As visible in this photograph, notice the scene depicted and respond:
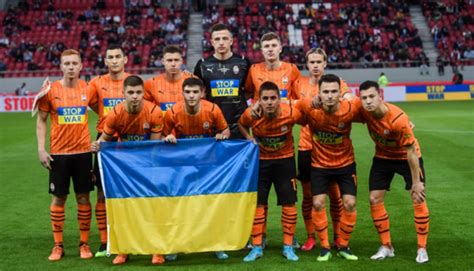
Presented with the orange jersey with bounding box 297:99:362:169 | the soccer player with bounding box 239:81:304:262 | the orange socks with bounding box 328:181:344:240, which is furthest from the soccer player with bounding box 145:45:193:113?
the orange socks with bounding box 328:181:344:240

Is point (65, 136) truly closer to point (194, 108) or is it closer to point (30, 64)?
point (194, 108)

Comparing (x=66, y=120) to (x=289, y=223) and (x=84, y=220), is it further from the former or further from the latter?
(x=289, y=223)

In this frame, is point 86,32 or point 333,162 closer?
point 333,162

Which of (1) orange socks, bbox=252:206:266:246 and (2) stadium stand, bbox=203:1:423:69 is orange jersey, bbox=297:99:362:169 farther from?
(2) stadium stand, bbox=203:1:423:69

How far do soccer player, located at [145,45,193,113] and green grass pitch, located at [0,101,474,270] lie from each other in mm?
1850

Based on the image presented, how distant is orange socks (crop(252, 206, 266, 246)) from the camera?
25.2 feet

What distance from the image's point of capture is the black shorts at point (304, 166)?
812cm

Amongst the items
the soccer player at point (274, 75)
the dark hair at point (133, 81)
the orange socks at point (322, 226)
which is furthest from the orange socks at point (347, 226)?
the dark hair at point (133, 81)

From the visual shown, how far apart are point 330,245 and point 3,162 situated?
1063 cm

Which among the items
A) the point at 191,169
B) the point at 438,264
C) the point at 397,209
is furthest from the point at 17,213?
the point at 438,264

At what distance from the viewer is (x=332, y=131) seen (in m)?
7.50

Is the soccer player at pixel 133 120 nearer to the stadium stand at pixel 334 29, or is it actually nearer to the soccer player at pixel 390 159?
the soccer player at pixel 390 159

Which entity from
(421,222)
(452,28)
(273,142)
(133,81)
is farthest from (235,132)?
(452,28)

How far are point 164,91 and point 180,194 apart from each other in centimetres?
139
